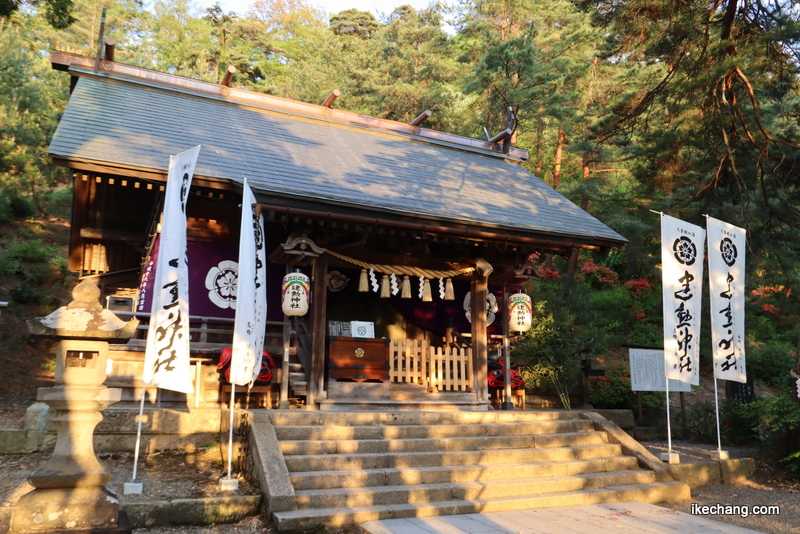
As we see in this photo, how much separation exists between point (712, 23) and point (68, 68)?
12059 millimetres

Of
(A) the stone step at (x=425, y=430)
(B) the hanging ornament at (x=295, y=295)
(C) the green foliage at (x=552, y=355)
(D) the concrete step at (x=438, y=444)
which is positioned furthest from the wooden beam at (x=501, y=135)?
(D) the concrete step at (x=438, y=444)

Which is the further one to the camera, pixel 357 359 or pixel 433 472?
pixel 357 359

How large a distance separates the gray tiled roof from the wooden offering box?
2160 millimetres

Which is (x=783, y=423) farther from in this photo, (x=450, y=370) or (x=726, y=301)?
(x=450, y=370)

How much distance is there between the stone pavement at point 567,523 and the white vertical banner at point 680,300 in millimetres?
2177

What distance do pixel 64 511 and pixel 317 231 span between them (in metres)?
5.07

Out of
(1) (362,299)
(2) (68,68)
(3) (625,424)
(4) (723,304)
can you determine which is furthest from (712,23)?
(2) (68,68)

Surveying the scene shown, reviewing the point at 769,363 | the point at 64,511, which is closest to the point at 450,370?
the point at 64,511

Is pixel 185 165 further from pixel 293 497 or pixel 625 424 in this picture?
pixel 625 424

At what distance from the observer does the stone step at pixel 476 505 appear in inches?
205

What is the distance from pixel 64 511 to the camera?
4281 millimetres

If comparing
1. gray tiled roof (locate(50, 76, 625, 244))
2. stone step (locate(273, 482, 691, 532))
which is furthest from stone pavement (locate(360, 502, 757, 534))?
gray tiled roof (locate(50, 76, 625, 244))

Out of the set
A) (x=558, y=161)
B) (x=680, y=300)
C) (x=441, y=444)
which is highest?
(x=558, y=161)
